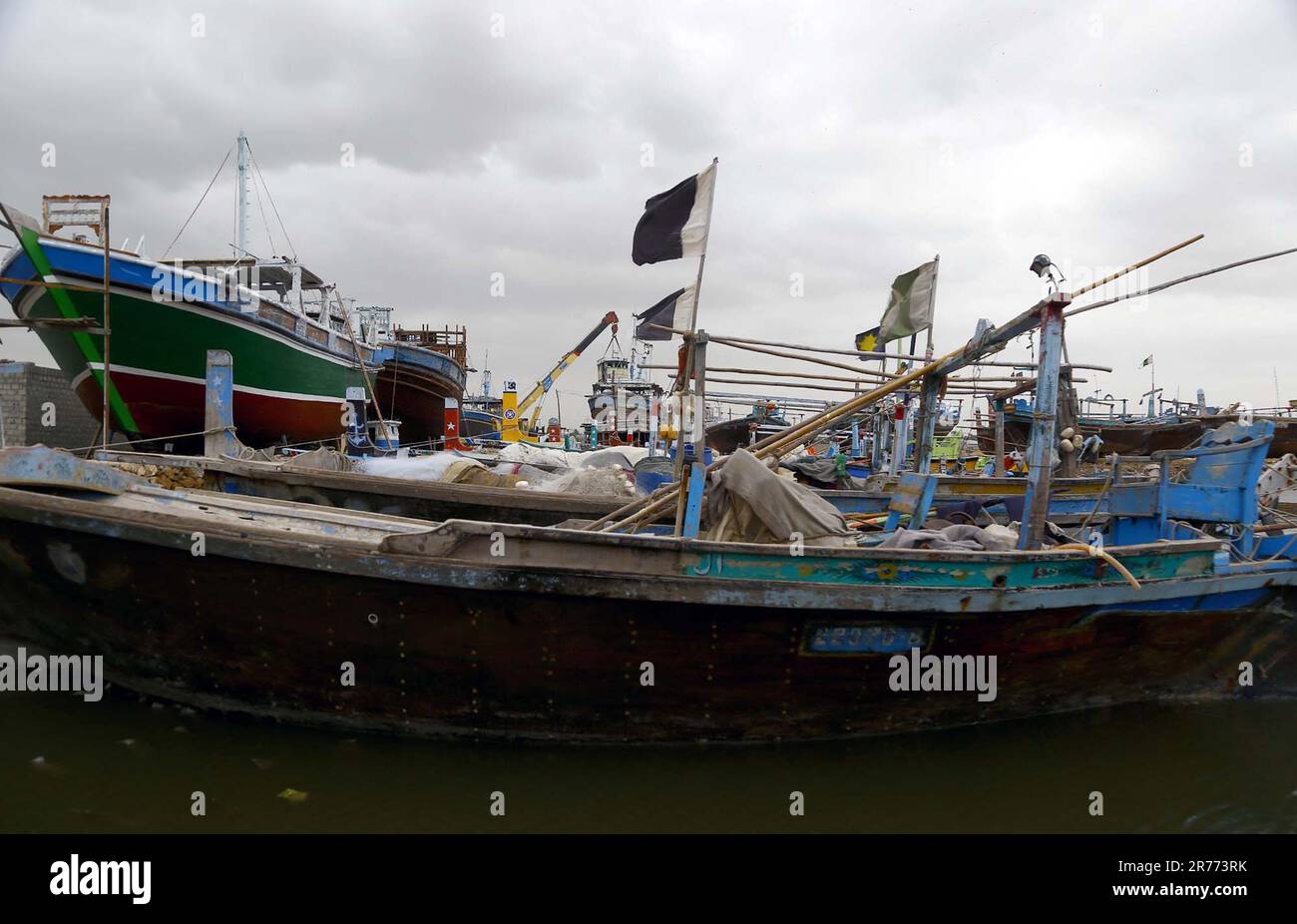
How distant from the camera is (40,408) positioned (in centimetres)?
1426

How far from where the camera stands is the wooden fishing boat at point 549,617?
388cm

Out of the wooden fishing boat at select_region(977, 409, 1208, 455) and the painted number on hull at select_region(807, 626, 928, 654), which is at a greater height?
the wooden fishing boat at select_region(977, 409, 1208, 455)

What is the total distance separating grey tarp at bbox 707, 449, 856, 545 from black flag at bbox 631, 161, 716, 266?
134cm

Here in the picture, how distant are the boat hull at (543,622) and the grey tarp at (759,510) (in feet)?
1.72

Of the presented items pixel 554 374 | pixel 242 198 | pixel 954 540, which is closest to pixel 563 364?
pixel 554 374

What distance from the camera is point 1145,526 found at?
19.9 ft

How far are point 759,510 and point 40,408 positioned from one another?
16.3m

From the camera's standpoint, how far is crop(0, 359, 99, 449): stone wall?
45.4 feet

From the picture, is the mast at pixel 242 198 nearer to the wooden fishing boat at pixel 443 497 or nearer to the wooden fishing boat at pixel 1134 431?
the wooden fishing boat at pixel 443 497

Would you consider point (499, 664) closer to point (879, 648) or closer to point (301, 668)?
point (301, 668)

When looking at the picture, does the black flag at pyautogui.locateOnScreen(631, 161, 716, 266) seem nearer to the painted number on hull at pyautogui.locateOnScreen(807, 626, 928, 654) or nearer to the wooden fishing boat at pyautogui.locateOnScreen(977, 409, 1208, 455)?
the painted number on hull at pyautogui.locateOnScreen(807, 626, 928, 654)

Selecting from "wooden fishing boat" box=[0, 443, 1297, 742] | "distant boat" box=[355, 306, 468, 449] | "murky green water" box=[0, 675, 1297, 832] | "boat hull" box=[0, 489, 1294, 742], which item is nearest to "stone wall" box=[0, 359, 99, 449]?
"distant boat" box=[355, 306, 468, 449]

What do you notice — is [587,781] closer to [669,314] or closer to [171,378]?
[669,314]

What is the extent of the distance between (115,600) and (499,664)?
239 centimetres
